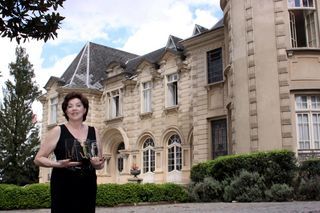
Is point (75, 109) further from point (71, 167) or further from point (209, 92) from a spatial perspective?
point (209, 92)

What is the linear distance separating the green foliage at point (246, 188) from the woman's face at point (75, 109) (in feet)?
35.5

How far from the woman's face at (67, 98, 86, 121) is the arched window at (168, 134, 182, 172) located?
69.4ft

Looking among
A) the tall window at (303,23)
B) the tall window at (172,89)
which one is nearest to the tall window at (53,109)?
the tall window at (172,89)

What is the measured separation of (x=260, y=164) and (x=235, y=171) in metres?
1.07

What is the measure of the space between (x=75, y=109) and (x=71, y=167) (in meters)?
0.63

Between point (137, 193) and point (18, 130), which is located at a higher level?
point (18, 130)

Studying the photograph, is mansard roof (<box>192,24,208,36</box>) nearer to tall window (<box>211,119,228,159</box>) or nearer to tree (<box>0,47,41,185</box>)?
tall window (<box>211,119,228,159</box>)

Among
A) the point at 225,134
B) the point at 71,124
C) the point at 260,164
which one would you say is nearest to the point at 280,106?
the point at 260,164

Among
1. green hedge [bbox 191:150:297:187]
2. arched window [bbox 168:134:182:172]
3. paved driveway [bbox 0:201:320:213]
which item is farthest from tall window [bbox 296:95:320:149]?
arched window [bbox 168:134:182:172]

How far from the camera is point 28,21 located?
436 cm

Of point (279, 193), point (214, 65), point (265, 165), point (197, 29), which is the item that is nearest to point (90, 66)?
point (197, 29)

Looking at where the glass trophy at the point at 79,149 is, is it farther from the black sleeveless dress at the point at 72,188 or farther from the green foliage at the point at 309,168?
the green foliage at the point at 309,168

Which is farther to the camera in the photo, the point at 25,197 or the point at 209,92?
the point at 209,92

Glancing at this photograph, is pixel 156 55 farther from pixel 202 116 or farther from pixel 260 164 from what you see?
pixel 260 164
